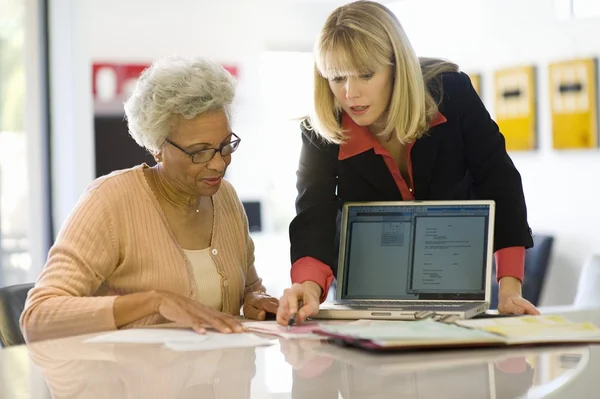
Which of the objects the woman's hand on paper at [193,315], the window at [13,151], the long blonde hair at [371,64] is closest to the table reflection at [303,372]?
the woman's hand on paper at [193,315]

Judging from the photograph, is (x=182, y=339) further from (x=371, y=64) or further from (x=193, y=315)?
(x=371, y=64)

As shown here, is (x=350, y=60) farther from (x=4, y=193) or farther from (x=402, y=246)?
(x=4, y=193)

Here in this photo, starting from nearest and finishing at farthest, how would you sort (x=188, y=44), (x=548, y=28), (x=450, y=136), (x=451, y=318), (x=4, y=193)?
(x=451, y=318) < (x=450, y=136) < (x=4, y=193) < (x=548, y=28) < (x=188, y=44)

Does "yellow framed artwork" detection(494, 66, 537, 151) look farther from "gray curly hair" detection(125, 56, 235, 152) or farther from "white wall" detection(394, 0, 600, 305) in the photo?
"gray curly hair" detection(125, 56, 235, 152)

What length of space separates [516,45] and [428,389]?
4978mm

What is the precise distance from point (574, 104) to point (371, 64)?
12.2 feet

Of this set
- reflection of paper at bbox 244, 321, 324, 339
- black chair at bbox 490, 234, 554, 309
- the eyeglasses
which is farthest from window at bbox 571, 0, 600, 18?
reflection of paper at bbox 244, 321, 324, 339

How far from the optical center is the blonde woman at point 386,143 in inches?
85.0

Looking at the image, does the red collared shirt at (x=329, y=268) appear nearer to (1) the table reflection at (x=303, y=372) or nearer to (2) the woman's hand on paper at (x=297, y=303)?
(2) the woman's hand on paper at (x=297, y=303)

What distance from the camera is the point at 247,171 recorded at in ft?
23.6

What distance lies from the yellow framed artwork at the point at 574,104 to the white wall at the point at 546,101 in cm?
6

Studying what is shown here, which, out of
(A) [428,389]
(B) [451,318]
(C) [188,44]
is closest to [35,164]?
(C) [188,44]

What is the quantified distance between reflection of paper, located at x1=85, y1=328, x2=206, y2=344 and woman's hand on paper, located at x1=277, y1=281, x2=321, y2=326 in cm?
21

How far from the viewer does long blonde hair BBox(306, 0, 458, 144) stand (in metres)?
2.15
